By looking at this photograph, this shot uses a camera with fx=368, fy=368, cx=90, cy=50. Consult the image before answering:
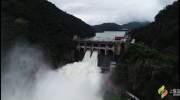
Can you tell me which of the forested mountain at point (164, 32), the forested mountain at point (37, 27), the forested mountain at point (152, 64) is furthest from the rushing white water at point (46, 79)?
the forested mountain at point (164, 32)

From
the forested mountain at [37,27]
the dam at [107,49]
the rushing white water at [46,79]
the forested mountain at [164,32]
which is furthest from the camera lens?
the forested mountain at [37,27]

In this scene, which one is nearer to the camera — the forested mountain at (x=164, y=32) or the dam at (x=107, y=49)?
the forested mountain at (x=164, y=32)

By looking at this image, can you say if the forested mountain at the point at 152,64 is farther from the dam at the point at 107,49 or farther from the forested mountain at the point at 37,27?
the forested mountain at the point at 37,27

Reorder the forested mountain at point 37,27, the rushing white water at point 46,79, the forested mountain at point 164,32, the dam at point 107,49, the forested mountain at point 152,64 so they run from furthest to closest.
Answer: the forested mountain at point 37,27
the dam at point 107,49
the forested mountain at point 164,32
the rushing white water at point 46,79
the forested mountain at point 152,64

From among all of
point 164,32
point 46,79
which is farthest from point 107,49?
point 46,79

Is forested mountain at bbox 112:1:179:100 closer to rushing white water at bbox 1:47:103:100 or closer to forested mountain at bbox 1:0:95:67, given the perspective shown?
rushing white water at bbox 1:47:103:100

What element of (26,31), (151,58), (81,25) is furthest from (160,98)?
(81,25)

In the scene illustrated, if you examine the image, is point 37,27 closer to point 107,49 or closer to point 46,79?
point 107,49
